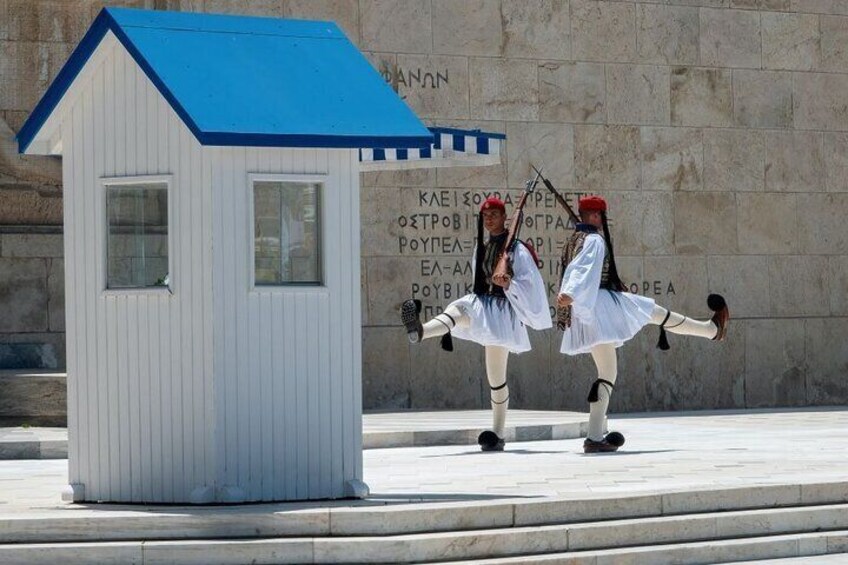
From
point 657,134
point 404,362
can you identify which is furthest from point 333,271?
point 657,134

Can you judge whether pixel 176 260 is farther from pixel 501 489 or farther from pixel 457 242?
pixel 457 242

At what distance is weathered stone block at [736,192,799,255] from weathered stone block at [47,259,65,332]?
732 centimetres

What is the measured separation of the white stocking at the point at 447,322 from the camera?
47.4ft

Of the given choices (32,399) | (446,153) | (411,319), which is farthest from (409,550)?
(32,399)

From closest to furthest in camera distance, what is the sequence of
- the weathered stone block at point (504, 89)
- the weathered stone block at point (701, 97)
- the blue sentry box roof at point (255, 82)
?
1. the blue sentry box roof at point (255, 82)
2. the weathered stone block at point (504, 89)
3. the weathered stone block at point (701, 97)

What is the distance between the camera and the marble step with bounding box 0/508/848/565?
30.6 feet

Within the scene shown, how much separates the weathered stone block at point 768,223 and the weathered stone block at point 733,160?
17 cm

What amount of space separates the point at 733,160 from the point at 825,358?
2.46 metres

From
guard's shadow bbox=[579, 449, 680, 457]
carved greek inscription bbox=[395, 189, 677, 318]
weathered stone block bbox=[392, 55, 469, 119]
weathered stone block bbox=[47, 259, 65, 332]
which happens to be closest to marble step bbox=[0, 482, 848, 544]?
guard's shadow bbox=[579, 449, 680, 457]

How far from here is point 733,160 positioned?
20.9 meters

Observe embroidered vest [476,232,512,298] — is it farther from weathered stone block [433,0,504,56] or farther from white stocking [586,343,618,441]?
weathered stone block [433,0,504,56]

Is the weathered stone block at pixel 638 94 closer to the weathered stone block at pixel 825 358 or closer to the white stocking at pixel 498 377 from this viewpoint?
the weathered stone block at pixel 825 358

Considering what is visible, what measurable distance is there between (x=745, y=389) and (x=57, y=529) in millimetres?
12486

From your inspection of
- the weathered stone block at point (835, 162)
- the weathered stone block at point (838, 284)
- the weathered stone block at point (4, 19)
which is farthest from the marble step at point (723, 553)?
the weathered stone block at point (835, 162)
